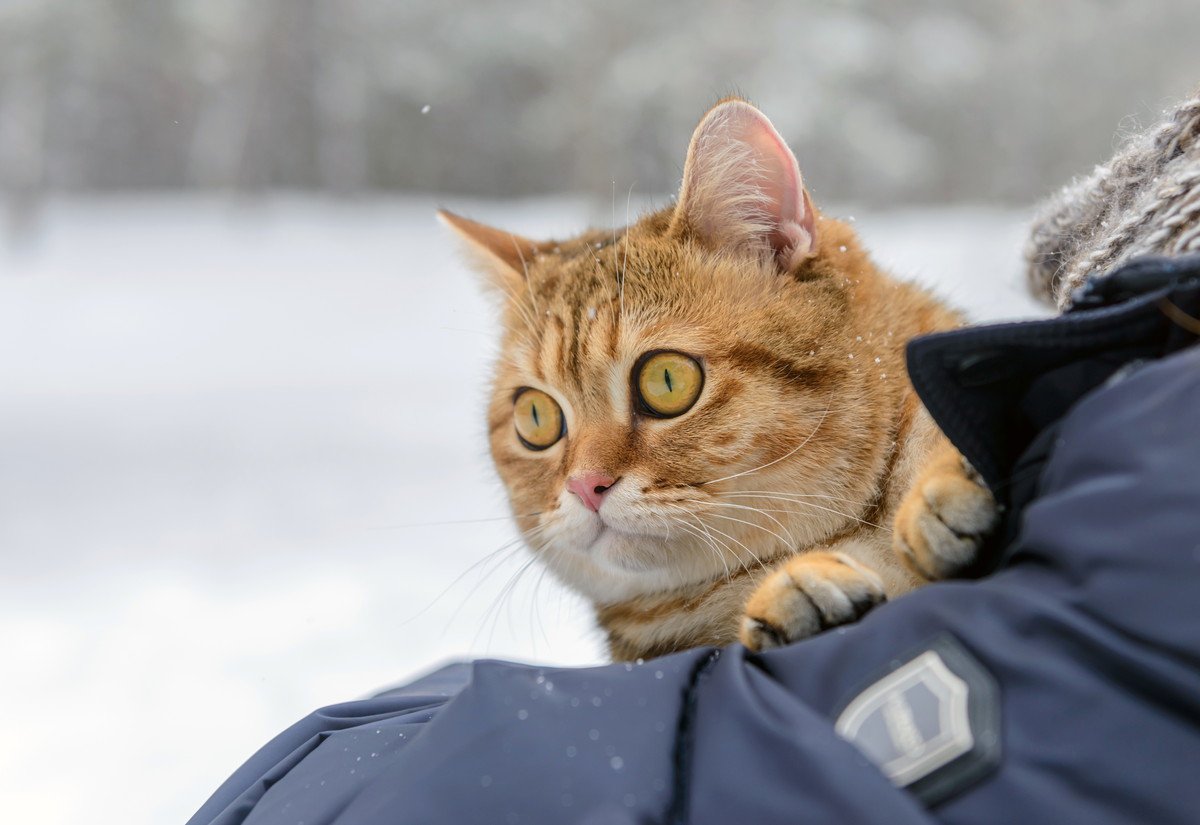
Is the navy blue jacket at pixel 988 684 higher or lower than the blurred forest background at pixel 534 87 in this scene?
lower

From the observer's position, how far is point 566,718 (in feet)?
2.16

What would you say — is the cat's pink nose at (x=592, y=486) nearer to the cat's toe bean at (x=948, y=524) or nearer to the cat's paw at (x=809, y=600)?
the cat's paw at (x=809, y=600)

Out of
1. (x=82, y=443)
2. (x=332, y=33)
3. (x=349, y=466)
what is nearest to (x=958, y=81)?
(x=332, y=33)

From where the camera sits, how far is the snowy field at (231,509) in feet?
6.30

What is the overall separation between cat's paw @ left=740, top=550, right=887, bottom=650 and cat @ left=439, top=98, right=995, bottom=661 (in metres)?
0.12

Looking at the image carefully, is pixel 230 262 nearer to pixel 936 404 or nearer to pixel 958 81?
pixel 958 81

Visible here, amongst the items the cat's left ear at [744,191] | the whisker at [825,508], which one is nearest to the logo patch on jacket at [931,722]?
the whisker at [825,508]

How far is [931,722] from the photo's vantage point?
1.87ft

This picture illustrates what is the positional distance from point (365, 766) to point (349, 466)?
312cm

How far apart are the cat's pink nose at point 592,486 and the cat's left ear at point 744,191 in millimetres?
387

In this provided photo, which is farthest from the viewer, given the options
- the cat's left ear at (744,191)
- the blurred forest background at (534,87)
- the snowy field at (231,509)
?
the blurred forest background at (534,87)

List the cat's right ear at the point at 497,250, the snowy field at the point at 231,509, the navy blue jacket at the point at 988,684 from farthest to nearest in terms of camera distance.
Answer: the snowy field at the point at 231,509, the cat's right ear at the point at 497,250, the navy blue jacket at the point at 988,684

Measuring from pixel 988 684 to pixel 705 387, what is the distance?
621 mm

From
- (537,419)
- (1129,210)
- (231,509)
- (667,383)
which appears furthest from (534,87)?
(1129,210)
